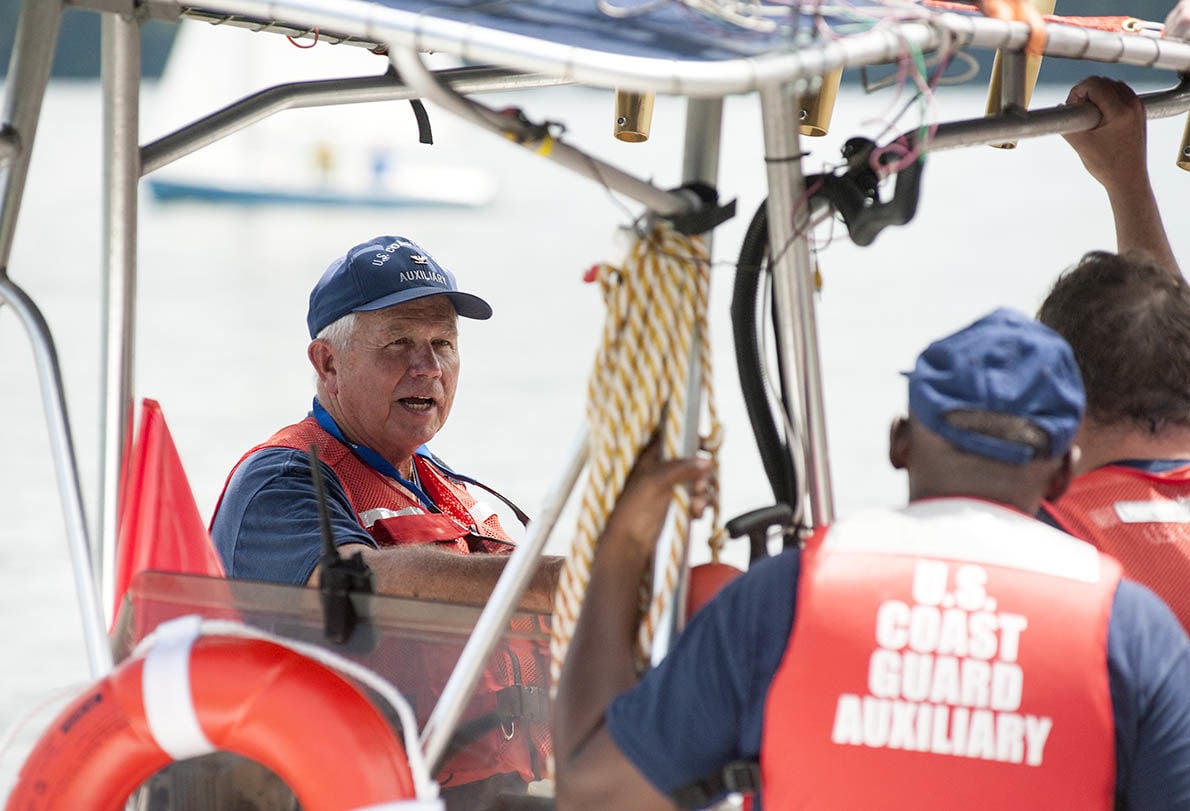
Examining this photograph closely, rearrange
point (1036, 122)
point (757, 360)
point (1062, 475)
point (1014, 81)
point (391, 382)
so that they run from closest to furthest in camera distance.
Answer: point (1062, 475) < point (757, 360) < point (1036, 122) < point (1014, 81) < point (391, 382)

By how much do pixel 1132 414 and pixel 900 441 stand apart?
38 centimetres

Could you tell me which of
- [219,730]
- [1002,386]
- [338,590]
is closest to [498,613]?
[338,590]

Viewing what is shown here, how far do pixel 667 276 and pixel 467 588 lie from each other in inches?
29.4

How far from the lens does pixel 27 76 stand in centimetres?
205

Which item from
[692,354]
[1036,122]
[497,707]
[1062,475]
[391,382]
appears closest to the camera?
[1062,475]

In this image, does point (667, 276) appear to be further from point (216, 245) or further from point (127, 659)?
point (216, 245)

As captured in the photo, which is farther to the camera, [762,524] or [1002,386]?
[762,524]

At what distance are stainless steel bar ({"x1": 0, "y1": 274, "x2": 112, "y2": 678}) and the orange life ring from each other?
0.57 ft

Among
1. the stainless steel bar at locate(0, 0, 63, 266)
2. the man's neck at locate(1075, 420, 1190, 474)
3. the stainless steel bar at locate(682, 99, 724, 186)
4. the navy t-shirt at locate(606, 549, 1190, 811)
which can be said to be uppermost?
the stainless steel bar at locate(0, 0, 63, 266)

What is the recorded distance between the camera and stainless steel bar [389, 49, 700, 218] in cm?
152

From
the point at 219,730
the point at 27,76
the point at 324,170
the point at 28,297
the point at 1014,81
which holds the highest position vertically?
the point at 324,170

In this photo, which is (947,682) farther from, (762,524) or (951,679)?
(762,524)

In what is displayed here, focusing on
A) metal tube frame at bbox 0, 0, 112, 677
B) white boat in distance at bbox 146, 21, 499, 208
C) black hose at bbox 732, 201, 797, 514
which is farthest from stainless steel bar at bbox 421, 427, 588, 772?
white boat in distance at bbox 146, 21, 499, 208

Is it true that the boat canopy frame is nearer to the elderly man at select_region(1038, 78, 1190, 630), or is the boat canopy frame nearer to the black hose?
the black hose
